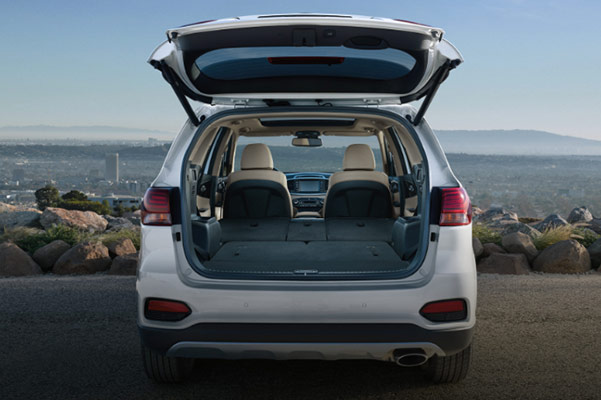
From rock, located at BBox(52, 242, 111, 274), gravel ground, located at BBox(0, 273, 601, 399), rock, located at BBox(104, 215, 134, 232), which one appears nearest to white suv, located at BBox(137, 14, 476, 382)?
gravel ground, located at BBox(0, 273, 601, 399)

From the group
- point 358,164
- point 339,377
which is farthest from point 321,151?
point 339,377

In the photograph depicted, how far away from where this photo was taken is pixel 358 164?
6645 millimetres

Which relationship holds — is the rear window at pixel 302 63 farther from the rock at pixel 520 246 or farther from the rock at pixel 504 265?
the rock at pixel 520 246

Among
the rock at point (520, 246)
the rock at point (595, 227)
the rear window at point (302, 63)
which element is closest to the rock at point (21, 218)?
the rock at point (520, 246)

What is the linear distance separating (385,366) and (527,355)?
118 centimetres

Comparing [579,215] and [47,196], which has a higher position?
[579,215]

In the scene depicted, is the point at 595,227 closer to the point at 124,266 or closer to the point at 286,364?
the point at 124,266

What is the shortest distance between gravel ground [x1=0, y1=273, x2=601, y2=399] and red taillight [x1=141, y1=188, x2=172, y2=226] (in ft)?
3.67

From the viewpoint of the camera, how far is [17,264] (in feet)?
28.8

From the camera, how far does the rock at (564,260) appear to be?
8.84 metres

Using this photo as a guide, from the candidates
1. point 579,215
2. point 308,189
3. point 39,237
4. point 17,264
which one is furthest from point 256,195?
point 579,215

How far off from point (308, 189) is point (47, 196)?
22564 millimetres

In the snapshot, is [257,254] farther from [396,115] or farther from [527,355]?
[527,355]

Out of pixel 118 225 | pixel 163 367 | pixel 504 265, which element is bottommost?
pixel 118 225
